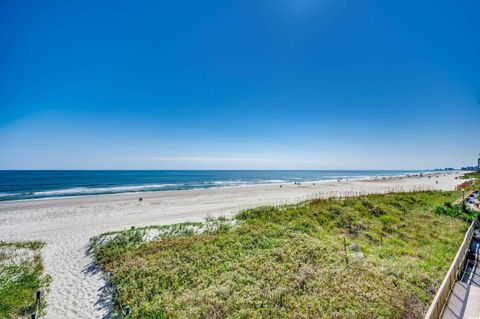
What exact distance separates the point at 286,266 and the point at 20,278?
10173 mm

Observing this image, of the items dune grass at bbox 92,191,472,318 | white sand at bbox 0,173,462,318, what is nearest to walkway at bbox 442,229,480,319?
dune grass at bbox 92,191,472,318

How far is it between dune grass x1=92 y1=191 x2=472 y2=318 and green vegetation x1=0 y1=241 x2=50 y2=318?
81.4 inches

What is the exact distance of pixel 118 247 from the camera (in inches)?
393

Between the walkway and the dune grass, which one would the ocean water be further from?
the walkway

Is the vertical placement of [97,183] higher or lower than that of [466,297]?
lower

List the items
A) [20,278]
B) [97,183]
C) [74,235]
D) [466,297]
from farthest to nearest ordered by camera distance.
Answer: [97,183] → [74,235] → [20,278] → [466,297]

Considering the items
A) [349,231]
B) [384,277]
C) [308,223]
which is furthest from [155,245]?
[349,231]

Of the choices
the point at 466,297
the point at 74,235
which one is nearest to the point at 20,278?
the point at 74,235

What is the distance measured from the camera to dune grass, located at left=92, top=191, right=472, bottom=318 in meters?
5.68

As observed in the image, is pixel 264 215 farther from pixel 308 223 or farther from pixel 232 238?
pixel 232 238

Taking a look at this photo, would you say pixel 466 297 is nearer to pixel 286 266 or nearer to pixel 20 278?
pixel 286 266

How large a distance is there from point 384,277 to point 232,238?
249 inches

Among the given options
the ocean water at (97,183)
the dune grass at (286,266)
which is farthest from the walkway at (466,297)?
the ocean water at (97,183)

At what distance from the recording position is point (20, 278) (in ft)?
25.5
